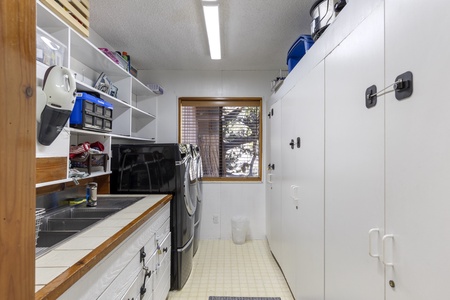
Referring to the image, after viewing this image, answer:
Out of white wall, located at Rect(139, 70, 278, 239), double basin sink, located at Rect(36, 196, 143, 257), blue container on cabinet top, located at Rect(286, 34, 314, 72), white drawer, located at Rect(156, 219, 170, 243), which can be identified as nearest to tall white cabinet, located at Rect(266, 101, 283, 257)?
blue container on cabinet top, located at Rect(286, 34, 314, 72)

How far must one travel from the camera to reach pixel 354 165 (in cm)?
113

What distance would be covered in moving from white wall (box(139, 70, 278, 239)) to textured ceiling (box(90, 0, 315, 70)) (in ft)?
1.07

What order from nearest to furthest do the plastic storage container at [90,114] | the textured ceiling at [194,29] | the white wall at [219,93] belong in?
1. the plastic storage container at [90,114]
2. the textured ceiling at [194,29]
3. the white wall at [219,93]

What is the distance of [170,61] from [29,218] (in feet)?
10.1

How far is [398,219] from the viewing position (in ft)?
2.77

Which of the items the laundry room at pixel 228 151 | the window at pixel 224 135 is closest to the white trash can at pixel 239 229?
the laundry room at pixel 228 151

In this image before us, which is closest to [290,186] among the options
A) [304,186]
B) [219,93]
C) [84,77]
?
[304,186]

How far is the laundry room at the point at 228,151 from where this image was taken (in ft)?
2.23

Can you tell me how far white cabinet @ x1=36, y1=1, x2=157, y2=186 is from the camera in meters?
1.41

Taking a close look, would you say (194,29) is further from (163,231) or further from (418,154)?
(418,154)

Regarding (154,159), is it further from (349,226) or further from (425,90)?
(425,90)

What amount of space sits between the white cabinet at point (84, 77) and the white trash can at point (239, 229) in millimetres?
1698

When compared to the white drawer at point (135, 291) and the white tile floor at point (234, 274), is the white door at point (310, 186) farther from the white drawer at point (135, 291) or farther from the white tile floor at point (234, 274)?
the white drawer at point (135, 291)

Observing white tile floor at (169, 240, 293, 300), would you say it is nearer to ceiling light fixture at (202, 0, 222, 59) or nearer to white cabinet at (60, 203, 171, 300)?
white cabinet at (60, 203, 171, 300)
